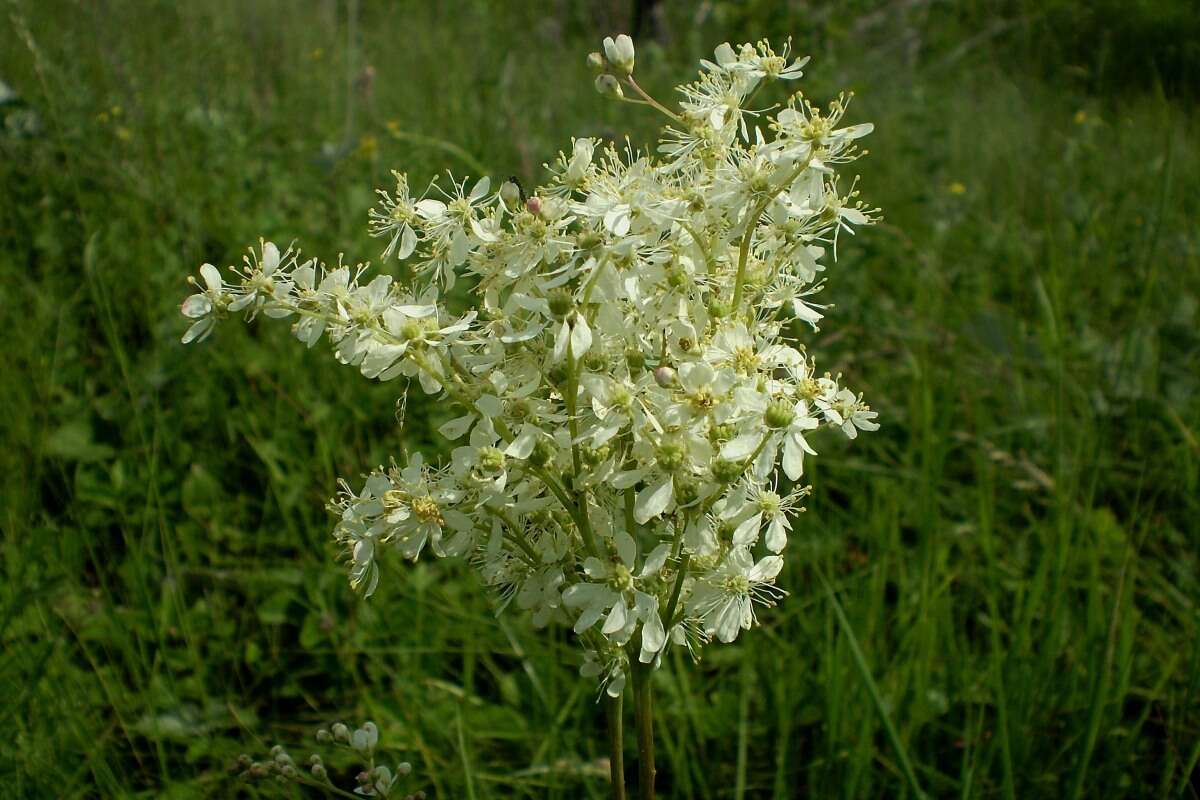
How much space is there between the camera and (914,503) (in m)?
2.53

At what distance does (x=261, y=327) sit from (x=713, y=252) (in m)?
2.29

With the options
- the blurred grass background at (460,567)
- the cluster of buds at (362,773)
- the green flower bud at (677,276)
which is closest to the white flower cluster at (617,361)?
the green flower bud at (677,276)

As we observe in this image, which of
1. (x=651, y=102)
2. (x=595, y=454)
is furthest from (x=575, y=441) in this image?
(x=651, y=102)

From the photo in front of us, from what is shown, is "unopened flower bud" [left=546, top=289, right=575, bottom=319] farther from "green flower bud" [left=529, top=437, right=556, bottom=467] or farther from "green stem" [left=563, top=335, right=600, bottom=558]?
"green flower bud" [left=529, top=437, right=556, bottom=467]

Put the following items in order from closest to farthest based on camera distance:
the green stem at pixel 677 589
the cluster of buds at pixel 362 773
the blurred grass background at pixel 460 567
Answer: the green stem at pixel 677 589
the cluster of buds at pixel 362 773
the blurred grass background at pixel 460 567

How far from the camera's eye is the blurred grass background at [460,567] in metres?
1.92

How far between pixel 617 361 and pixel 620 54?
1.27 feet

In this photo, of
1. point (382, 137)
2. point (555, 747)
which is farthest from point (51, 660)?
point (382, 137)

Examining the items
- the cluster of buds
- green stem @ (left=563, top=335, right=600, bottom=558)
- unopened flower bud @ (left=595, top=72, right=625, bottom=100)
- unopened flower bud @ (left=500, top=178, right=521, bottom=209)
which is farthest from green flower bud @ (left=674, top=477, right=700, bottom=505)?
the cluster of buds

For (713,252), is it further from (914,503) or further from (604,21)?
(604,21)

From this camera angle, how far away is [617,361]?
3.76 ft

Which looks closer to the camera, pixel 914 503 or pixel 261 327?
pixel 914 503

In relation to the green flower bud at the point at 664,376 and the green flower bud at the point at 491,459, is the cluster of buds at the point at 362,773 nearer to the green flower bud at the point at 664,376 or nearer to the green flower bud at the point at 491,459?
the green flower bud at the point at 491,459

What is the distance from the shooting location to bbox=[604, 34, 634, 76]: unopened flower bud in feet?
3.78
